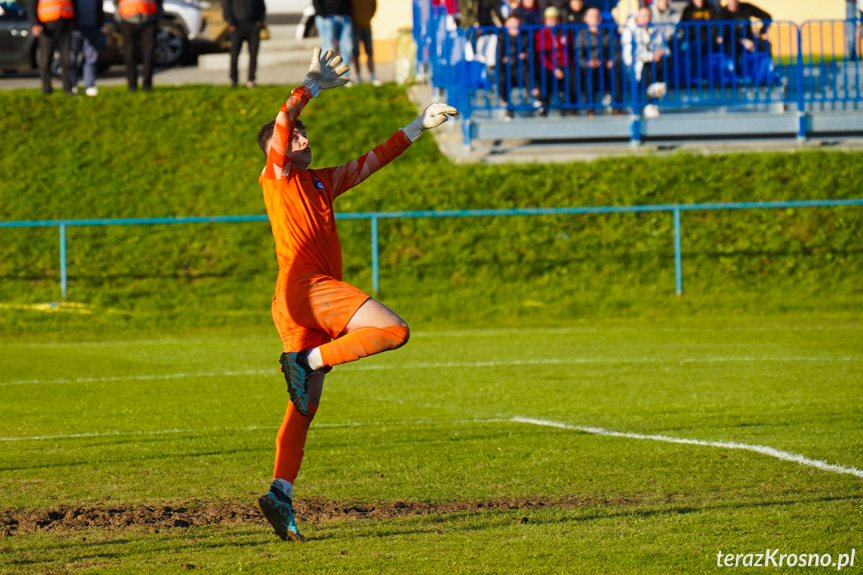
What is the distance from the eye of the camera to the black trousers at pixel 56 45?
67.3ft

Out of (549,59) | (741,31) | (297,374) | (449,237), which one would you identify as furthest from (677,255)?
(297,374)

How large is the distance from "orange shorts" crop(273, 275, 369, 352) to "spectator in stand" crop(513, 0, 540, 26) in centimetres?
1479

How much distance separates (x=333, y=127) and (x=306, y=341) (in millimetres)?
15407

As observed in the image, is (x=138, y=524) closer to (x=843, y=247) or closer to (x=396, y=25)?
(x=843, y=247)

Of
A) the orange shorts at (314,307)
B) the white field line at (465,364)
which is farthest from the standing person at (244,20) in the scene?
the orange shorts at (314,307)

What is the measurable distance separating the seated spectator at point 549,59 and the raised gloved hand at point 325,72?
13291mm

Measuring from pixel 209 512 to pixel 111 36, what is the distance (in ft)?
77.8

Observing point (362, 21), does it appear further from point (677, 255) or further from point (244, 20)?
point (677, 255)

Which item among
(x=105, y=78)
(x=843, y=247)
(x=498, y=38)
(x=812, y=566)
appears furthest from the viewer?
(x=105, y=78)

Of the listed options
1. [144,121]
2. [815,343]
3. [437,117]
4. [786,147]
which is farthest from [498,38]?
[437,117]

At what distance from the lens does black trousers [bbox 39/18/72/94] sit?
807 inches

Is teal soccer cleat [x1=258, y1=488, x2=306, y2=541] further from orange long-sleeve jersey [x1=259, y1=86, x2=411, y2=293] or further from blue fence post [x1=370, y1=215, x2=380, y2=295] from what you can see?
blue fence post [x1=370, y1=215, x2=380, y2=295]

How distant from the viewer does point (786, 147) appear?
19.8 m

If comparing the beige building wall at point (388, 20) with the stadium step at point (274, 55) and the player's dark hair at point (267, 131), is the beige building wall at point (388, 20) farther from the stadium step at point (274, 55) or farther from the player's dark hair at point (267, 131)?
the player's dark hair at point (267, 131)
